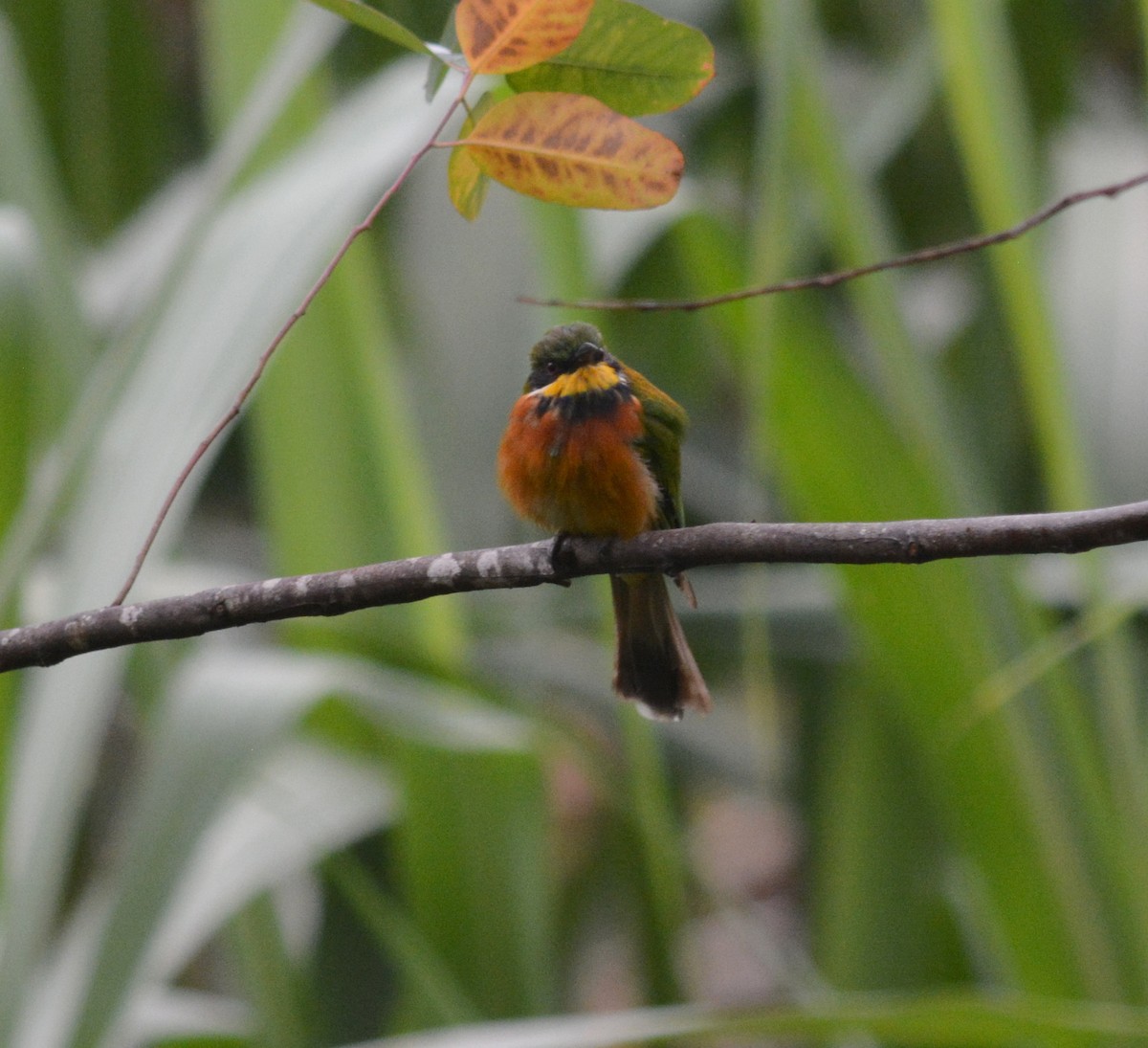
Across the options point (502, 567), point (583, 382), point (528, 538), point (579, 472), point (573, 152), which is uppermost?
point (528, 538)

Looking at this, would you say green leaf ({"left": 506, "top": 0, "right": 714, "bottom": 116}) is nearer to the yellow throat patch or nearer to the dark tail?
the yellow throat patch

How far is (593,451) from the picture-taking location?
1610 millimetres

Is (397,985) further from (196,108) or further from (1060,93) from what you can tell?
(196,108)

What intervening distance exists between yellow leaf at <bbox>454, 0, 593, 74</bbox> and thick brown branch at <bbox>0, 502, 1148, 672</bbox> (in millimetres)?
339

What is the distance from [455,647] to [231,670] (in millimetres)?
585

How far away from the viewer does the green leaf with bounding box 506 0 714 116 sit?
865mm

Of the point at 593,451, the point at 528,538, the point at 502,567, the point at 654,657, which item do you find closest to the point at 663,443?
the point at 593,451

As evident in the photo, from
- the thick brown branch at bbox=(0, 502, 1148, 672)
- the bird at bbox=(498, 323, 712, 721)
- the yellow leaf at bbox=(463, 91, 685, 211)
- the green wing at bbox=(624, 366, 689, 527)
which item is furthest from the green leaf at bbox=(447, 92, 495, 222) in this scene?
the green wing at bbox=(624, 366, 689, 527)

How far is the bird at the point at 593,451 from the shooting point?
1.60m

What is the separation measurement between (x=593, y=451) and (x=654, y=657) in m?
0.33

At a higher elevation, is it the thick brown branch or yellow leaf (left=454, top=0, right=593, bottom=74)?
yellow leaf (left=454, top=0, right=593, bottom=74)

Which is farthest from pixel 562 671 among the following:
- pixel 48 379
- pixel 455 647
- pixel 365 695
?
pixel 48 379

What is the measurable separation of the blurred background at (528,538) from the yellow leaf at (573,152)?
74 cm

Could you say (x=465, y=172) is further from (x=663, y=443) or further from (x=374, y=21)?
(x=663, y=443)
